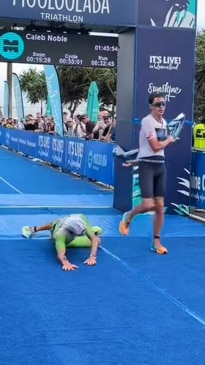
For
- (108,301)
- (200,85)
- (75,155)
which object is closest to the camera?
(108,301)

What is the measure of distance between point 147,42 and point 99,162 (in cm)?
590

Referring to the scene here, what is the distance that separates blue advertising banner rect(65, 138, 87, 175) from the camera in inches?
671

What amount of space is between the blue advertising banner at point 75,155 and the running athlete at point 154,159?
30.8 feet

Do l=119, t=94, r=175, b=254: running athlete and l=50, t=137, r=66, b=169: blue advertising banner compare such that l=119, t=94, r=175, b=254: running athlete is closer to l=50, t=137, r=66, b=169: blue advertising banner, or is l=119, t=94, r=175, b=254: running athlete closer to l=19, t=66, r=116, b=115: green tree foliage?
l=50, t=137, r=66, b=169: blue advertising banner

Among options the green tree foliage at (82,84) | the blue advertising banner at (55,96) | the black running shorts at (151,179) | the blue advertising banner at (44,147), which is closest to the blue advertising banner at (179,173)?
the black running shorts at (151,179)

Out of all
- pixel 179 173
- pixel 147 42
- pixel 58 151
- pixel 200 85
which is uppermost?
pixel 200 85

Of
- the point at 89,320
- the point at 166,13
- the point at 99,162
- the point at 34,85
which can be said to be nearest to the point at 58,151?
the point at 99,162

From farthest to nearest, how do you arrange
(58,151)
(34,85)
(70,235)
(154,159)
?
(34,85), (58,151), (154,159), (70,235)

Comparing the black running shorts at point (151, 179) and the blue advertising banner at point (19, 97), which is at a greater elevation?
the blue advertising banner at point (19, 97)

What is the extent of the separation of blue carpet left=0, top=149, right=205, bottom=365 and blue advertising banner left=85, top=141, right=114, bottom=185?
17.3ft

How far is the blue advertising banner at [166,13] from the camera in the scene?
1002 centimetres

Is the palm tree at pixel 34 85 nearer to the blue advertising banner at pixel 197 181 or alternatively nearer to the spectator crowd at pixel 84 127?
the spectator crowd at pixel 84 127

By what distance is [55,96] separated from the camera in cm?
2166

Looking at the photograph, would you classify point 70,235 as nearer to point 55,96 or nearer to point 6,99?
point 55,96
